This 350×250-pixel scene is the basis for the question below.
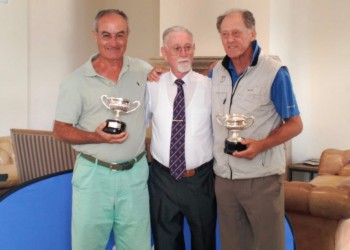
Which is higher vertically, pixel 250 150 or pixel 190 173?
pixel 250 150

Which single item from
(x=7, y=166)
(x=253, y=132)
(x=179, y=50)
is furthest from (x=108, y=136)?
(x=7, y=166)

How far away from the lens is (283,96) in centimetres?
207

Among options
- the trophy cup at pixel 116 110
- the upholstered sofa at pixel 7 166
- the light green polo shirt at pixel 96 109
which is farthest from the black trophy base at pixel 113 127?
the upholstered sofa at pixel 7 166

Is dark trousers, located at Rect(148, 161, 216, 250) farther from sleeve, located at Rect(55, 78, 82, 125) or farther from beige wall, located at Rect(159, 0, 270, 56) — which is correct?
beige wall, located at Rect(159, 0, 270, 56)

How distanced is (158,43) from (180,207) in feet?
14.2

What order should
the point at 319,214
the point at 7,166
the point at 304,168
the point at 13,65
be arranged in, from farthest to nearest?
1. the point at 304,168
2. the point at 13,65
3. the point at 7,166
4. the point at 319,214

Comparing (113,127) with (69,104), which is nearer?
(113,127)

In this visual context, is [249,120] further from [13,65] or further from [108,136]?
[13,65]

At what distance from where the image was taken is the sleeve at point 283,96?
6.81ft

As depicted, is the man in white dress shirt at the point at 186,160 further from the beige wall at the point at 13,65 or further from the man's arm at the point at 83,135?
→ the beige wall at the point at 13,65

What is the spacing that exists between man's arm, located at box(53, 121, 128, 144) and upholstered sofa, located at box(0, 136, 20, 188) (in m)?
2.41

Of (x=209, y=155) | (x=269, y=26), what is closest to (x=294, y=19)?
(x=269, y=26)

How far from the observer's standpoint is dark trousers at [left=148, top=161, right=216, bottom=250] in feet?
7.24

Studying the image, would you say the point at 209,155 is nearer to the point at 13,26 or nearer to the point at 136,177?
the point at 136,177
